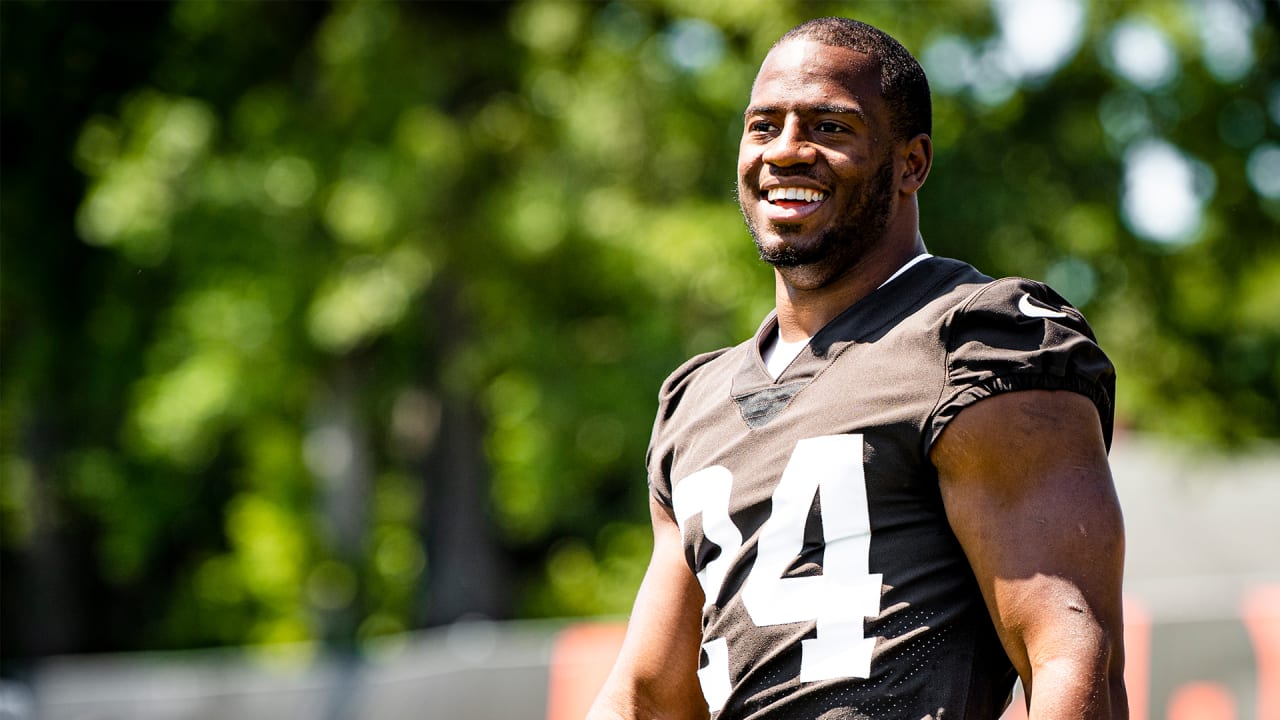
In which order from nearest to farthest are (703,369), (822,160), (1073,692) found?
1. (1073,692)
2. (822,160)
3. (703,369)

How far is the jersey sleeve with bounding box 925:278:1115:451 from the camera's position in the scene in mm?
2084

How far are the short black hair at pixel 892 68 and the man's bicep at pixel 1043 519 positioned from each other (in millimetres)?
543

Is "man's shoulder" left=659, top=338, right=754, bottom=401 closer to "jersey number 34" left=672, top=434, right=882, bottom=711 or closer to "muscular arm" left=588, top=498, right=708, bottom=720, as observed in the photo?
"muscular arm" left=588, top=498, right=708, bottom=720

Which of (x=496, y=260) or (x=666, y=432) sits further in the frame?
(x=496, y=260)

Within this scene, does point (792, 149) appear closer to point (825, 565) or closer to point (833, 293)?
point (833, 293)

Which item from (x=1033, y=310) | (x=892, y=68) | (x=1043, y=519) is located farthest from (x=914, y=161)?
(x=1043, y=519)

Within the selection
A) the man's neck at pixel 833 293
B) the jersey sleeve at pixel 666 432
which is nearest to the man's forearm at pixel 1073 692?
the man's neck at pixel 833 293

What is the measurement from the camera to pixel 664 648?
8.68 feet

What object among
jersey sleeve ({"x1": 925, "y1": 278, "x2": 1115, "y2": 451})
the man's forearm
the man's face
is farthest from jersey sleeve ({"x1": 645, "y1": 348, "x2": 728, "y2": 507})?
the man's forearm

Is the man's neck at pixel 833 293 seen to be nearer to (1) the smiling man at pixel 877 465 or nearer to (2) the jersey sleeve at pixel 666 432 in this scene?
(1) the smiling man at pixel 877 465

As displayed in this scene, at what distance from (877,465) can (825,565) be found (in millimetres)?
168

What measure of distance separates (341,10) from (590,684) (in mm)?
9646

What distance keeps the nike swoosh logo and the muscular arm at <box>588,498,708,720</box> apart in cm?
76

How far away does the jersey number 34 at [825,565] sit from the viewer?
7.17ft
